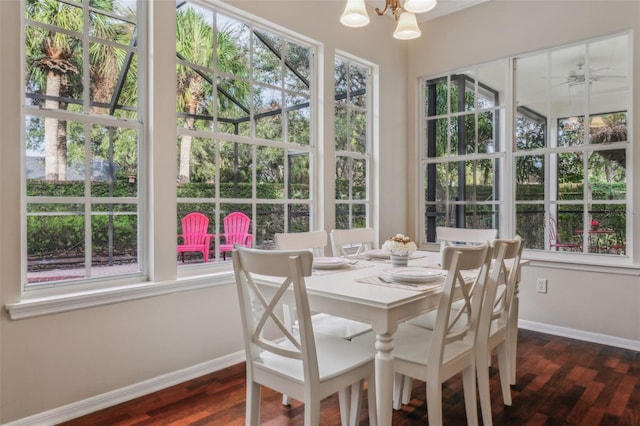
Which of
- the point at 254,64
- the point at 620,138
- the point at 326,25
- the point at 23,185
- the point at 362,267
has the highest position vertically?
the point at 326,25

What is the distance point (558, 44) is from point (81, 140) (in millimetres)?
3777

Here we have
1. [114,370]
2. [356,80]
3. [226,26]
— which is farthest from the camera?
[356,80]

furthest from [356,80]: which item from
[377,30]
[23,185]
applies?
[23,185]

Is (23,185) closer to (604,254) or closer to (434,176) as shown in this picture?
(434,176)

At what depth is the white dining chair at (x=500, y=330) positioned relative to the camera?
1950mm

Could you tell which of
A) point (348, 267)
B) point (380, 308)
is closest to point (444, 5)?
point (348, 267)

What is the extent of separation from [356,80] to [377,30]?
22.3 inches

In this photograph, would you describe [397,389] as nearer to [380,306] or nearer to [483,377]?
[483,377]

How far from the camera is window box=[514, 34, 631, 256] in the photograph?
132 inches

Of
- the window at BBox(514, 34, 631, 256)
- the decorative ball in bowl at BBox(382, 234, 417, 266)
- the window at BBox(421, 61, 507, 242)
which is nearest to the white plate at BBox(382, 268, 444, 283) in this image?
the decorative ball in bowl at BBox(382, 234, 417, 266)

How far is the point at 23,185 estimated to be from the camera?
2010mm

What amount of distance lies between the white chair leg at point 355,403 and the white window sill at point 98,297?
1261mm

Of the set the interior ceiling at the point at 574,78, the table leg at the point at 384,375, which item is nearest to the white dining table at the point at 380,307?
the table leg at the point at 384,375

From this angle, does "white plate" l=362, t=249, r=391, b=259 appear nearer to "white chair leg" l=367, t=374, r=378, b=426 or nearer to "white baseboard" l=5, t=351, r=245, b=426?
"white chair leg" l=367, t=374, r=378, b=426
